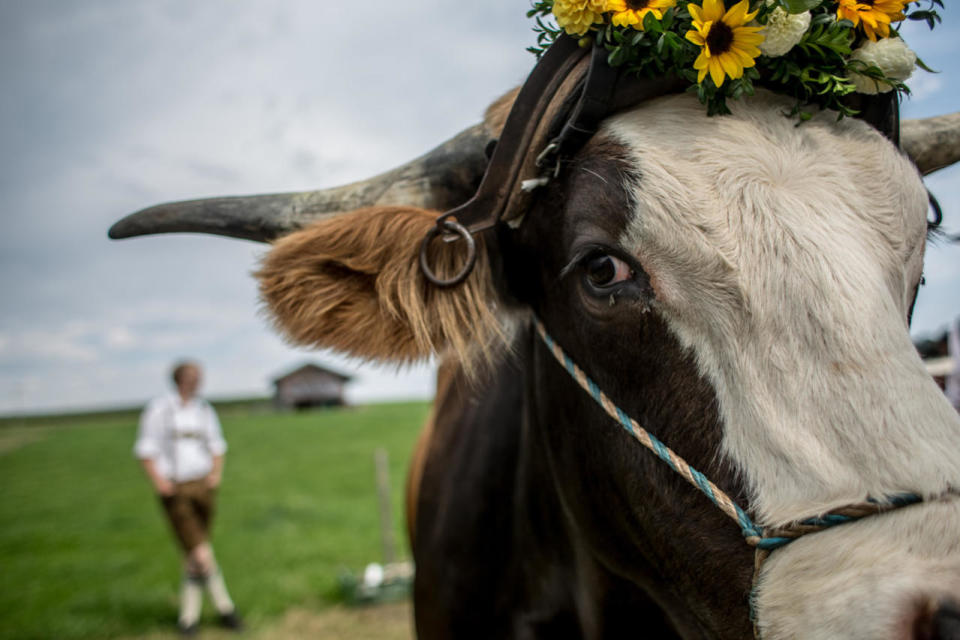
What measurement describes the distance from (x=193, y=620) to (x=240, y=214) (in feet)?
20.1

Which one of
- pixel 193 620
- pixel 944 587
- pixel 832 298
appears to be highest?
pixel 832 298

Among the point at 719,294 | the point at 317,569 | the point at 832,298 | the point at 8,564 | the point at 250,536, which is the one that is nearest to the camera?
the point at 832,298

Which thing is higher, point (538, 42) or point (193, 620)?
point (538, 42)

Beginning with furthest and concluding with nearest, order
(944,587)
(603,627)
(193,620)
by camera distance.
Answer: (193,620)
(603,627)
(944,587)

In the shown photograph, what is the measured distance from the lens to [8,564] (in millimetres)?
10906

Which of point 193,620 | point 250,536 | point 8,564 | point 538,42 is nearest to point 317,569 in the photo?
point 193,620

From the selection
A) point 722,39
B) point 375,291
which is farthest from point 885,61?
point 375,291

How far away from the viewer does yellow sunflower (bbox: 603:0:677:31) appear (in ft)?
5.13

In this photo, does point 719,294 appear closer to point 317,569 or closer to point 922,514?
point 922,514

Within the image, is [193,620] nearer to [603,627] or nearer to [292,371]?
[603,627]

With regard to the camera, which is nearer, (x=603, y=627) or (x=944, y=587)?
(x=944, y=587)

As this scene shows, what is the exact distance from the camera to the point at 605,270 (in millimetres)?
1491

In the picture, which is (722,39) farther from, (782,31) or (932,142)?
(932,142)

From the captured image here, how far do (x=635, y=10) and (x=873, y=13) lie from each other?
1.96ft
